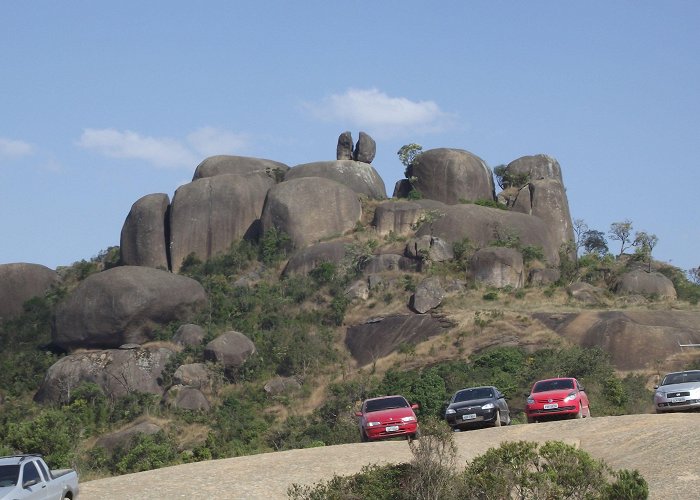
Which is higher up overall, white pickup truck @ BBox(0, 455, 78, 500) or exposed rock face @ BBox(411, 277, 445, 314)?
exposed rock face @ BBox(411, 277, 445, 314)

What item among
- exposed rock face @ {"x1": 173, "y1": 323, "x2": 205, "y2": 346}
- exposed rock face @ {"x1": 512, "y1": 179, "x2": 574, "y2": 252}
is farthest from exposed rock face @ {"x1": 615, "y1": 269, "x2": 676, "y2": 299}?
exposed rock face @ {"x1": 173, "y1": 323, "x2": 205, "y2": 346}

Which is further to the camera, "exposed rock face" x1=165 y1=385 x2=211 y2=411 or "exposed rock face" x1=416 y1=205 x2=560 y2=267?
"exposed rock face" x1=416 y1=205 x2=560 y2=267

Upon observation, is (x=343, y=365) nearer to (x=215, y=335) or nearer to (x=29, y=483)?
(x=215, y=335)

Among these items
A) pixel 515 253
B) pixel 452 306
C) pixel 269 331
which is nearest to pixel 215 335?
pixel 269 331

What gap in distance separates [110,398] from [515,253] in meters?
22.1

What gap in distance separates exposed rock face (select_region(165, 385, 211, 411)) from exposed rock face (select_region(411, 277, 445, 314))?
38.1 ft

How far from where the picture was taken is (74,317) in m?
59.2

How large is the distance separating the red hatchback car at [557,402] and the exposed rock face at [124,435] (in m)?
18.7

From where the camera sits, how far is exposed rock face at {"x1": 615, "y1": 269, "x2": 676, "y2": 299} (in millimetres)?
60803

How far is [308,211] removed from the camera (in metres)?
67.9

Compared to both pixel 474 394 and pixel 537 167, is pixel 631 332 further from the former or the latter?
pixel 537 167

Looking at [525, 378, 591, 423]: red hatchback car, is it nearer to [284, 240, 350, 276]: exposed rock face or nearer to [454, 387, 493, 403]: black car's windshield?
[454, 387, 493, 403]: black car's windshield

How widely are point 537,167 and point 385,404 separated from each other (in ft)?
154

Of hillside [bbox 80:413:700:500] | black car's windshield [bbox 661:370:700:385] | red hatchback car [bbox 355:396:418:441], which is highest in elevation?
black car's windshield [bbox 661:370:700:385]
